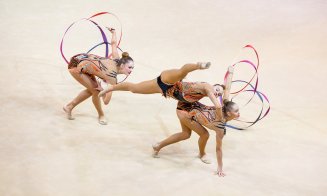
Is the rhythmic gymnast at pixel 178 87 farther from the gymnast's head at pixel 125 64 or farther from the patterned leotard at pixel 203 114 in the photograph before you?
the gymnast's head at pixel 125 64

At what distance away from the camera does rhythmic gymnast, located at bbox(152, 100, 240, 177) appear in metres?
4.47

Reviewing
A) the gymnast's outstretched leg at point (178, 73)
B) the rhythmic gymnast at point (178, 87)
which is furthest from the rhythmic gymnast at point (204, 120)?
the gymnast's outstretched leg at point (178, 73)

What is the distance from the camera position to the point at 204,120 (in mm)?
4605

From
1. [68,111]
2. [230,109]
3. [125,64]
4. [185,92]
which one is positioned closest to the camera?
[230,109]

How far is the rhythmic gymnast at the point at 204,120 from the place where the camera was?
4.47m

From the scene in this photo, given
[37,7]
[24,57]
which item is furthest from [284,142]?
[37,7]

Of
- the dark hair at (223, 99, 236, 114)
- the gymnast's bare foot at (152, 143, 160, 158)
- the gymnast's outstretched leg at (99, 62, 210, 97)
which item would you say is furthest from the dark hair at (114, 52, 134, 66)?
the dark hair at (223, 99, 236, 114)

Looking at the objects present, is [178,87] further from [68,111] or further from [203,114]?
[68,111]

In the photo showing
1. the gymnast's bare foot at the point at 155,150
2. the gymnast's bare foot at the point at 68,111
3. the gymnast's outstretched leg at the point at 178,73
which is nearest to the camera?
the gymnast's outstretched leg at the point at 178,73

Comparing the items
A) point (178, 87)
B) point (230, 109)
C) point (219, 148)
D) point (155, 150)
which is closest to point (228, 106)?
point (230, 109)

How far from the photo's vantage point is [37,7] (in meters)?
10.0

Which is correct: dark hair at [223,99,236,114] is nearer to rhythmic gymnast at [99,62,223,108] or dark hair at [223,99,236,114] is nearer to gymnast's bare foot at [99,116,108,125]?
rhythmic gymnast at [99,62,223,108]

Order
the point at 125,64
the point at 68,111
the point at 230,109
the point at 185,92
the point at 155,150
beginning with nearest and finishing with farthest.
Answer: the point at 230,109
the point at 185,92
the point at 155,150
the point at 125,64
the point at 68,111

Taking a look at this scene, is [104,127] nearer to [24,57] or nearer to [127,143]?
[127,143]
